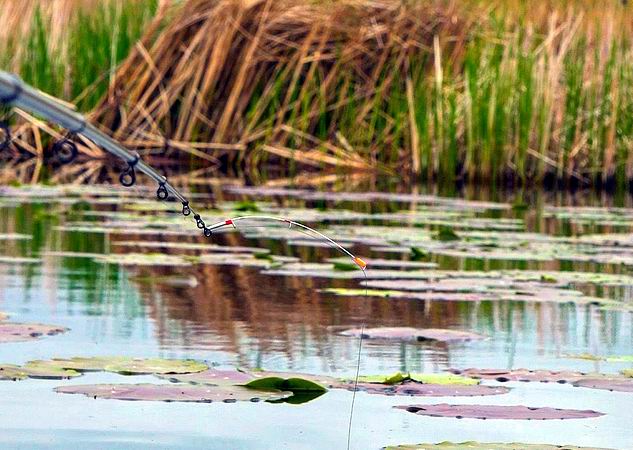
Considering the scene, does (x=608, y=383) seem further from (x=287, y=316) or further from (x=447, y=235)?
(x=447, y=235)

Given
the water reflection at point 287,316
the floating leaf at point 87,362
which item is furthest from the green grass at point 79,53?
the floating leaf at point 87,362

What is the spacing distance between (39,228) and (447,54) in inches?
323

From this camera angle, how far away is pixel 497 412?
13.8ft

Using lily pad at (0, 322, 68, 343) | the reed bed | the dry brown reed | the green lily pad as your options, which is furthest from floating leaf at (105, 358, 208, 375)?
the dry brown reed

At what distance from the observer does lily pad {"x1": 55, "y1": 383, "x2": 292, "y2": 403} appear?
4.27 meters

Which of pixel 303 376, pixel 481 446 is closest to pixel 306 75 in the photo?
pixel 303 376

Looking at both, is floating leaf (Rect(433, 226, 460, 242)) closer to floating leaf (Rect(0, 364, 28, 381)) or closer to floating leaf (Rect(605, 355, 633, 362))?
floating leaf (Rect(605, 355, 633, 362))

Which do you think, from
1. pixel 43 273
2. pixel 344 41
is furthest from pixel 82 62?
pixel 43 273

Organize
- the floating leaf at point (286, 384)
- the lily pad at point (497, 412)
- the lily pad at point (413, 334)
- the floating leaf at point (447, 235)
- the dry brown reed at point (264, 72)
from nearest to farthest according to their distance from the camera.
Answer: the lily pad at point (497, 412) → the floating leaf at point (286, 384) → the lily pad at point (413, 334) → the floating leaf at point (447, 235) → the dry brown reed at point (264, 72)

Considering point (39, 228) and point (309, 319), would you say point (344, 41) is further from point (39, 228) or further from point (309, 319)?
point (309, 319)

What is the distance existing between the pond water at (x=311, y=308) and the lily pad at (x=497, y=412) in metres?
0.03

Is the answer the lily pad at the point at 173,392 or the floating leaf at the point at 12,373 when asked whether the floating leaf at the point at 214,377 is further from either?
the floating leaf at the point at 12,373

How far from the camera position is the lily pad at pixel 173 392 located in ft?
14.0

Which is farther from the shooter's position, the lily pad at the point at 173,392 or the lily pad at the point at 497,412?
the lily pad at the point at 173,392
